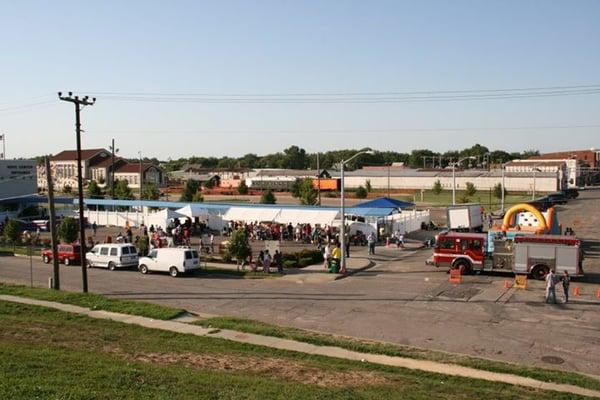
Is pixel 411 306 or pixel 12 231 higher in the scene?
pixel 12 231

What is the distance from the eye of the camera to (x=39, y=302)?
80.6ft

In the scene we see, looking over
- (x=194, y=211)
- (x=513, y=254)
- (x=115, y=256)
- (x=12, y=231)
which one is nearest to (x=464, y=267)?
(x=513, y=254)

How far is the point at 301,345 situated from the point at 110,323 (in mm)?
7087

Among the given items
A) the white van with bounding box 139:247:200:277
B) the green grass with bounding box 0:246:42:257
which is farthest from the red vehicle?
the white van with bounding box 139:247:200:277

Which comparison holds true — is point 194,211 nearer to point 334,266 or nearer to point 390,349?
point 334,266

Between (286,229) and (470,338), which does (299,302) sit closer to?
(470,338)

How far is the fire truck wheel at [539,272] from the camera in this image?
29.8 m

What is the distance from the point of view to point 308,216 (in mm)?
51594

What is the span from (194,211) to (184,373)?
42693 mm

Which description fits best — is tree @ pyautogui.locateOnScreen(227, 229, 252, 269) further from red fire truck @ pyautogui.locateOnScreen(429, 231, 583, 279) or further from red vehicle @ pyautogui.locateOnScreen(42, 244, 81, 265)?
red vehicle @ pyautogui.locateOnScreen(42, 244, 81, 265)

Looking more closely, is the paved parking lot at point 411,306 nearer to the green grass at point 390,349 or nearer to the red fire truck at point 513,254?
the red fire truck at point 513,254

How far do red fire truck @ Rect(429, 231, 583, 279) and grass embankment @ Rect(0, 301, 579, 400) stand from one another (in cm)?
1719

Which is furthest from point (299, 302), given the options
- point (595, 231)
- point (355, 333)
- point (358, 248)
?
point (595, 231)

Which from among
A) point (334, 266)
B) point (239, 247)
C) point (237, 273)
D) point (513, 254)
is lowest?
point (237, 273)
